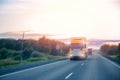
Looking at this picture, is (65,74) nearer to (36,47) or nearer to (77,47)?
(77,47)

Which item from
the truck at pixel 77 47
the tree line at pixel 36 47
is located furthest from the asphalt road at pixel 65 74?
the tree line at pixel 36 47

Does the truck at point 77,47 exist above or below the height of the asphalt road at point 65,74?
above

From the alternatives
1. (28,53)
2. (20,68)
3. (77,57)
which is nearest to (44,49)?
(28,53)

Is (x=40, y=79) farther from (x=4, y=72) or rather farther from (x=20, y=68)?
(x=20, y=68)

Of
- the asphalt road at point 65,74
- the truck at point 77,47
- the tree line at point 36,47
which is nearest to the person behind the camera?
the asphalt road at point 65,74

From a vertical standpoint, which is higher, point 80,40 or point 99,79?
point 80,40

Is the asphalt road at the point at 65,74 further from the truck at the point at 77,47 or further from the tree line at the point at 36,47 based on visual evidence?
the tree line at the point at 36,47

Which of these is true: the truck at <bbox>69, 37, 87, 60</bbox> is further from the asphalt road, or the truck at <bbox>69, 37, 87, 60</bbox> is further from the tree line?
the tree line

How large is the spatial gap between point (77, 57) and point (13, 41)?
351 ft

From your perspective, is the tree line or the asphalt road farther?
the tree line

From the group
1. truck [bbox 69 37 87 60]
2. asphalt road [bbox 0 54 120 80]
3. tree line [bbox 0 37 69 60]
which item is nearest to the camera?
asphalt road [bbox 0 54 120 80]

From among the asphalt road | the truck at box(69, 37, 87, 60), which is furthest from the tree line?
the asphalt road

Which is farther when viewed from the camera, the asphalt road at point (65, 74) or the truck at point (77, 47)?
the truck at point (77, 47)

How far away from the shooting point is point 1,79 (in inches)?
584
